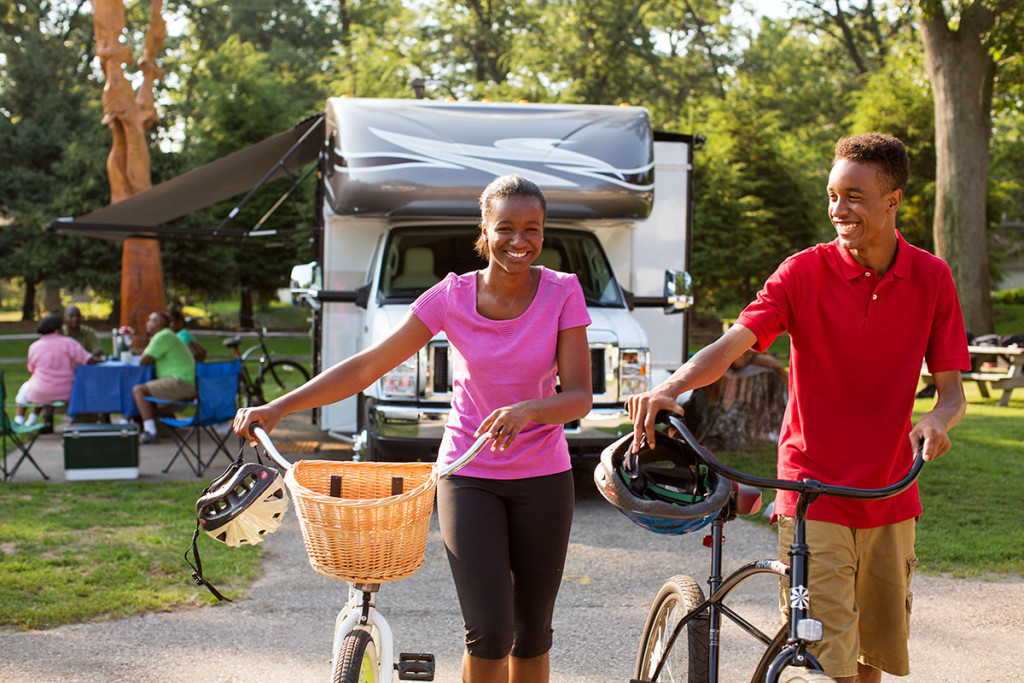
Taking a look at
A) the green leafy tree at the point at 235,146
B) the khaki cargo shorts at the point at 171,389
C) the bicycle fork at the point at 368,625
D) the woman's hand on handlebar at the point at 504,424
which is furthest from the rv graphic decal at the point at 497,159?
the green leafy tree at the point at 235,146

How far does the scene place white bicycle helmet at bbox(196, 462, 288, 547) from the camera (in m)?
2.64

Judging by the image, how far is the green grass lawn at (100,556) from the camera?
550 cm

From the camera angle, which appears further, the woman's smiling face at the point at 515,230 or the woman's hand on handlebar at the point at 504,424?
the woman's smiling face at the point at 515,230

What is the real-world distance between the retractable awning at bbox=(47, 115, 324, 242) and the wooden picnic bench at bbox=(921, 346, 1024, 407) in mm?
8943

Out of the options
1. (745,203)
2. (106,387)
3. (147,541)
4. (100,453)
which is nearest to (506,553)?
(147,541)

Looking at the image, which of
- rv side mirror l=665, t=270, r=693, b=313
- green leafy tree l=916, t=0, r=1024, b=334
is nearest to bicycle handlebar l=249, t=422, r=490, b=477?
rv side mirror l=665, t=270, r=693, b=313

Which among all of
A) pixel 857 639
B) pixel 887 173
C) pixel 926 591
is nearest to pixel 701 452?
pixel 857 639

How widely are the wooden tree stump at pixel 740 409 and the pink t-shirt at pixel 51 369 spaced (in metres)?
6.56

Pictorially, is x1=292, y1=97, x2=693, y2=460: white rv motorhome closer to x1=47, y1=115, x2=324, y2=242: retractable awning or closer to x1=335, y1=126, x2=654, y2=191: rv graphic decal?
x1=335, y1=126, x2=654, y2=191: rv graphic decal

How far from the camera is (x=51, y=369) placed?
34.9 feet

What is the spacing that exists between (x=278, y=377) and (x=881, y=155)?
12386 mm

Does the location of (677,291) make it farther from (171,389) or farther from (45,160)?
(45,160)

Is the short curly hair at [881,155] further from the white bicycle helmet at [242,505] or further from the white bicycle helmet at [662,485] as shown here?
the white bicycle helmet at [242,505]

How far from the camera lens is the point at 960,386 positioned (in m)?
Answer: 2.94
